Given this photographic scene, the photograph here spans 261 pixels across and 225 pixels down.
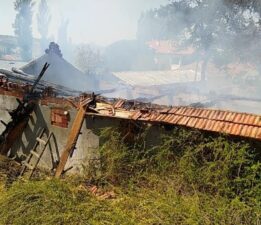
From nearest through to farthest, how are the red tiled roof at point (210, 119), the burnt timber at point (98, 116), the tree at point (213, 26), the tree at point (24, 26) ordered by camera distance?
the red tiled roof at point (210, 119), the burnt timber at point (98, 116), the tree at point (213, 26), the tree at point (24, 26)

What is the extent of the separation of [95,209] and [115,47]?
46442mm

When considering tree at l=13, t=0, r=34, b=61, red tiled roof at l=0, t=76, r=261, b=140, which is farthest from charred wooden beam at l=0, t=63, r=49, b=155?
tree at l=13, t=0, r=34, b=61

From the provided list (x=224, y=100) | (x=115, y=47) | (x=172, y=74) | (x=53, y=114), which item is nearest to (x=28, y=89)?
(x=53, y=114)

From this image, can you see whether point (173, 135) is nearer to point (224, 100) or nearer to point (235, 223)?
point (235, 223)

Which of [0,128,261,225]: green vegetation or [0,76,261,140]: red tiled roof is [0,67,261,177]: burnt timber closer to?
[0,76,261,140]: red tiled roof

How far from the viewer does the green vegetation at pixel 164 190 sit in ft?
18.8

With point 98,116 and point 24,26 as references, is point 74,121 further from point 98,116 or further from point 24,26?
point 24,26

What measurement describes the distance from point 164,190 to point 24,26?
161 ft

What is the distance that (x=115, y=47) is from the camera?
5112 cm

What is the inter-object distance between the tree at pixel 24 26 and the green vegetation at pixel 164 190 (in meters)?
46.5

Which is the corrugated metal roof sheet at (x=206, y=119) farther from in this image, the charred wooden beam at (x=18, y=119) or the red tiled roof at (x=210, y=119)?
the charred wooden beam at (x=18, y=119)

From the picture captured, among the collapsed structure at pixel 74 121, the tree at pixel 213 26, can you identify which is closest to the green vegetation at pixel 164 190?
the collapsed structure at pixel 74 121

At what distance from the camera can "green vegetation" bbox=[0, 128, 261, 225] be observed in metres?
5.74

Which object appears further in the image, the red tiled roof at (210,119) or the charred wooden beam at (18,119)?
the charred wooden beam at (18,119)
